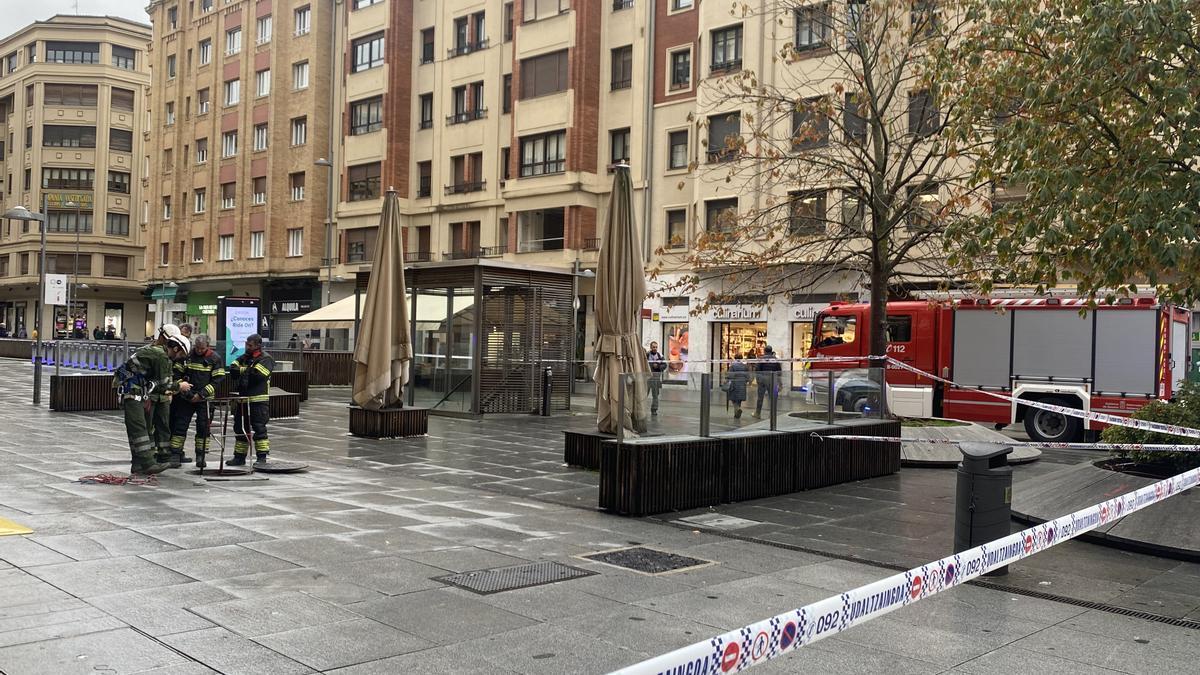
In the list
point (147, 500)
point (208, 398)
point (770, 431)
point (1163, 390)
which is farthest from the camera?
point (1163, 390)

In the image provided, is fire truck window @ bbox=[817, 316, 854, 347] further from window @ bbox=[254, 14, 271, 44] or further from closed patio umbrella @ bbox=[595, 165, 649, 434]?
window @ bbox=[254, 14, 271, 44]

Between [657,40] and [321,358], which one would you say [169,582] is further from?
[657,40]

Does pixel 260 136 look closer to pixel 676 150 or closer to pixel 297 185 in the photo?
pixel 297 185

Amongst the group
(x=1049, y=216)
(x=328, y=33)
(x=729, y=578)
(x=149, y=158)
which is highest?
(x=328, y=33)

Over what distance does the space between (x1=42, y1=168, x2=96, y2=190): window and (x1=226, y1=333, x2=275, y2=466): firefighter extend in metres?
72.6

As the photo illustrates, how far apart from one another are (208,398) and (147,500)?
244cm

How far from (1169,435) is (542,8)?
34244 millimetres

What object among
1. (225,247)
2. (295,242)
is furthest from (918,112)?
(225,247)

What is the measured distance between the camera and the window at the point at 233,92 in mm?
54469

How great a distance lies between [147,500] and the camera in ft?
30.6

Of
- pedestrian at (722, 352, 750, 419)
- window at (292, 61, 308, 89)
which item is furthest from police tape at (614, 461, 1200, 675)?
window at (292, 61, 308, 89)

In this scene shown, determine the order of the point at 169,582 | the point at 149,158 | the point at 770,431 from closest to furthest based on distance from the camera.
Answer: the point at 169,582
the point at 770,431
the point at 149,158

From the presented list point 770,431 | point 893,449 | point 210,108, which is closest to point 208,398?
point 770,431

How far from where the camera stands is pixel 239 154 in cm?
5375
